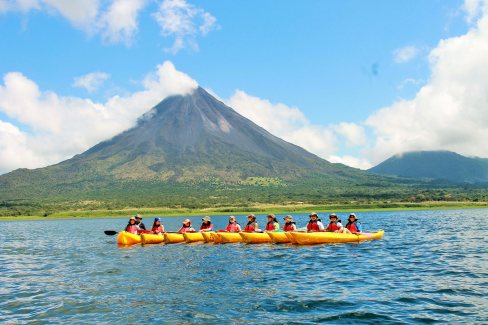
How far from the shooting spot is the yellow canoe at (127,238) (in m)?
40.2

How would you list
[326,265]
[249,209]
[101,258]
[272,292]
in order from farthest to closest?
1. [249,209]
2. [101,258]
3. [326,265]
4. [272,292]

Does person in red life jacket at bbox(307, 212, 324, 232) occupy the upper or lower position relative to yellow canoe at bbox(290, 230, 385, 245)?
upper

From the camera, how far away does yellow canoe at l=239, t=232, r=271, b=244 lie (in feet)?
126

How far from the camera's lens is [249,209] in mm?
136250

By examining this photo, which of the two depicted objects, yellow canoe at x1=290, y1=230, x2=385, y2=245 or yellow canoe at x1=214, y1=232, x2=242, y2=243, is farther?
yellow canoe at x1=214, y1=232, x2=242, y2=243

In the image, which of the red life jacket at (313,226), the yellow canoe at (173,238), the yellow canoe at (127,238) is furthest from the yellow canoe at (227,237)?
the yellow canoe at (127,238)

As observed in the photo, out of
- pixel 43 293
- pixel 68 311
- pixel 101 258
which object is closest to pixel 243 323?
pixel 68 311

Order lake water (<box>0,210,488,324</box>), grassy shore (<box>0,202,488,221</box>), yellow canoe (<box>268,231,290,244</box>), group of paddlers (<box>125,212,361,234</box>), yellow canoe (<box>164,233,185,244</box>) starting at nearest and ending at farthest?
lake water (<box>0,210,488,324</box>), yellow canoe (<box>268,231,290,244</box>), group of paddlers (<box>125,212,361,234</box>), yellow canoe (<box>164,233,185,244</box>), grassy shore (<box>0,202,488,221</box>)

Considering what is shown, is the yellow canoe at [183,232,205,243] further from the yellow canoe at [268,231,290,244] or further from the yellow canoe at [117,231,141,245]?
the yellow canoe at [268,231,290,244]

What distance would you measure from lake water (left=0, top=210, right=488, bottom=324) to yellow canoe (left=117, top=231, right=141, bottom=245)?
538 centimetres

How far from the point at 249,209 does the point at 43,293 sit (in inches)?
4596

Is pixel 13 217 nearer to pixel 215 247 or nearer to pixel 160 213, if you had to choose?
pixel 160 213

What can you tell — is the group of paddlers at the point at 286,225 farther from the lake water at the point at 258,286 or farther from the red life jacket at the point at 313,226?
the lake water at the point at 258,286

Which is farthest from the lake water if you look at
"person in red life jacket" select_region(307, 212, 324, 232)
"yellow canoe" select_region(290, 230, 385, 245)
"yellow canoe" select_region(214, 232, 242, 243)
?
"yellow canoe" select_region(214, 232, 242, 243)
